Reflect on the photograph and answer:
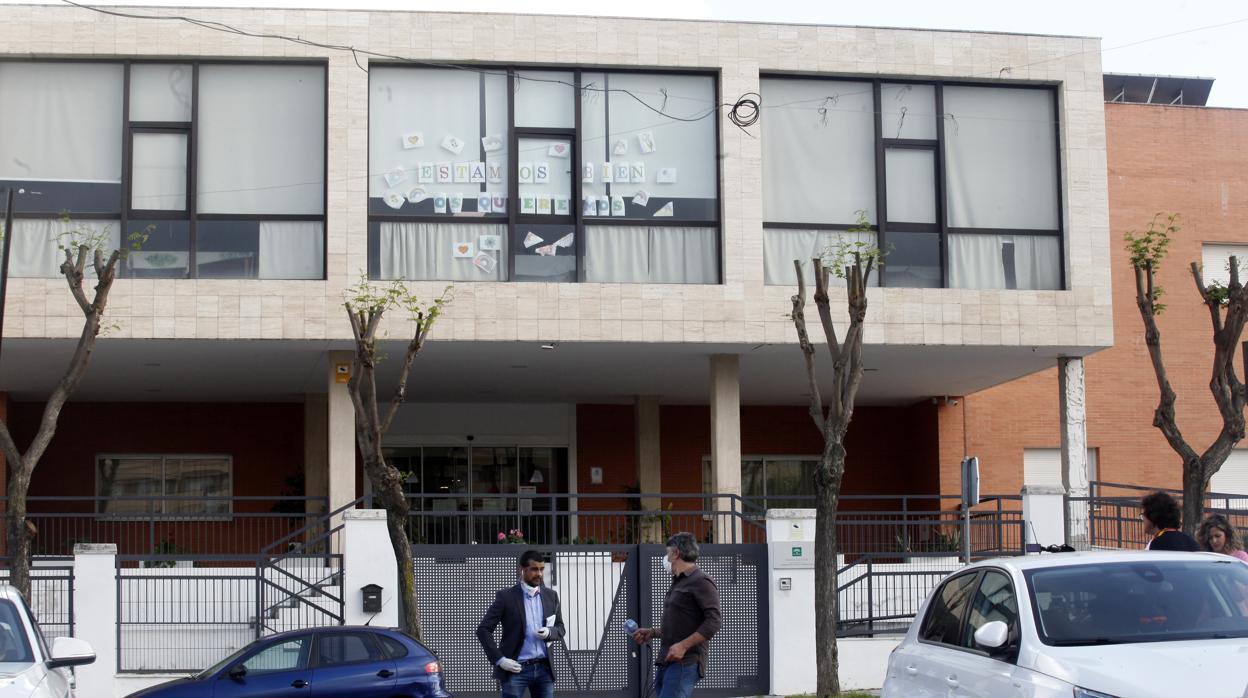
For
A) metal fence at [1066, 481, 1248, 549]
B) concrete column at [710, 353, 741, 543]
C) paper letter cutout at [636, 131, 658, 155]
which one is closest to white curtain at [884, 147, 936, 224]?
concrete column at [710, 353, 741, 543]

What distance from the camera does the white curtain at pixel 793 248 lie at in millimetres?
19906

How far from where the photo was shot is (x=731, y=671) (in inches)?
648

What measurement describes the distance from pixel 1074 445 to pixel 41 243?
14.6 metres

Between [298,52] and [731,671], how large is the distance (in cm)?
991

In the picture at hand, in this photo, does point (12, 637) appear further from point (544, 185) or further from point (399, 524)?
point (544, 185)

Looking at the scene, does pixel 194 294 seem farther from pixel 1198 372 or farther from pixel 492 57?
pixel 1198 372

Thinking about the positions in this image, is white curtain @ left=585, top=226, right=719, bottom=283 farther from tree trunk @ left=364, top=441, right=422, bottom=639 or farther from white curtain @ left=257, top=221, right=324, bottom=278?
tree trunk @ left=364, top=441, right=422, bottom=639

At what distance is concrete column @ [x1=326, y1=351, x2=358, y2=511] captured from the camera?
19.4m

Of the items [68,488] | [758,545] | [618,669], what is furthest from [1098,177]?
[68,488]

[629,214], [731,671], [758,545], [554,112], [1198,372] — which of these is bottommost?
[731,671]

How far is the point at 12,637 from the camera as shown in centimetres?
883

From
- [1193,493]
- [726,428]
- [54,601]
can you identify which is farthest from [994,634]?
[726,428]

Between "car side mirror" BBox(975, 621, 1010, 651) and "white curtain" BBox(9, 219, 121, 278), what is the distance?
567 inches

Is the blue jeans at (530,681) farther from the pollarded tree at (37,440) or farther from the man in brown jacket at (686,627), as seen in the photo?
the pollarded tree at (37,440)
